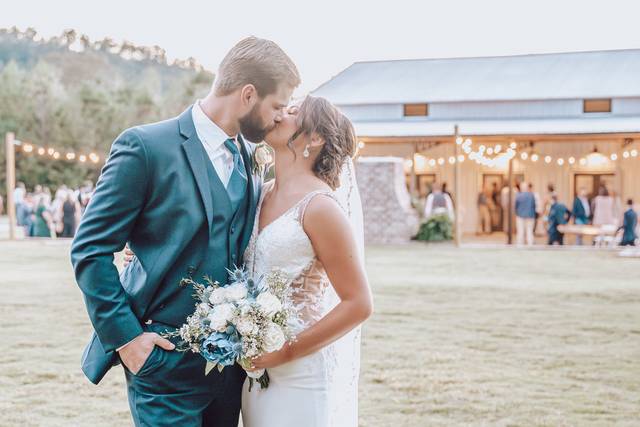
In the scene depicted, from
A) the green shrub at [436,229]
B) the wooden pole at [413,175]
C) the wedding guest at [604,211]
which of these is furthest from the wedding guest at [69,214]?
the wedding guest at [604,211]

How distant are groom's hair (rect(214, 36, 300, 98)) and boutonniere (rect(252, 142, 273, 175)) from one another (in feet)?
1.35

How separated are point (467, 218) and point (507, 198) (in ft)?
12.7

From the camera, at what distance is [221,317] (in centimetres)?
310

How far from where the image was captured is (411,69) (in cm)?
3956

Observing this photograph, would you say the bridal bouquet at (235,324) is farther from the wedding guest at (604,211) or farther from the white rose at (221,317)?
the wedding guest at (604,211)

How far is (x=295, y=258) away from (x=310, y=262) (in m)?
0.07

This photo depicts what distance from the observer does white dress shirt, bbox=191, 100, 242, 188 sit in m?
3.45

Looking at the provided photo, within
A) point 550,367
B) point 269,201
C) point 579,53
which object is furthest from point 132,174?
point 579,53

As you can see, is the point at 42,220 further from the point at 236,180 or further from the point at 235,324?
the point at 235,324

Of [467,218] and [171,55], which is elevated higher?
[171,55]

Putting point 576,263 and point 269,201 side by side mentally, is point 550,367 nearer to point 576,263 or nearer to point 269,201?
point 269,201

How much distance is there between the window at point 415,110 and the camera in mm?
36125

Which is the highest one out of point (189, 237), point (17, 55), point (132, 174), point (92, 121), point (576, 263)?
point (17, 55)

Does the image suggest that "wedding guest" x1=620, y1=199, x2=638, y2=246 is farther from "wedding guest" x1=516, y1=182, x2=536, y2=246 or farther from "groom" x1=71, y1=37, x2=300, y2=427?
"groom" x1=71, y1=37, x2=300, y2=427
